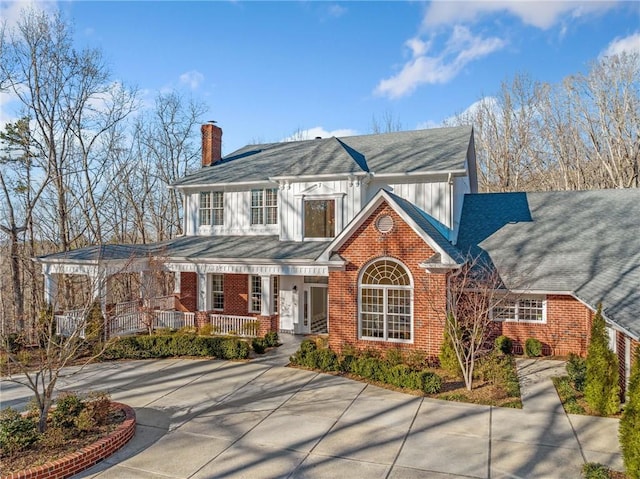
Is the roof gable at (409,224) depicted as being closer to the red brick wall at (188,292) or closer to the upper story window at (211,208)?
the upper story window at (211,208)

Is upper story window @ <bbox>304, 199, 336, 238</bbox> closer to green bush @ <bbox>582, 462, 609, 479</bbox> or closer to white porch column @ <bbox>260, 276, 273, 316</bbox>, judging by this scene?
white porch column @ <bbox>260, 276, 273, 316</bbox>

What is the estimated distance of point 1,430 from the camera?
7.39 m

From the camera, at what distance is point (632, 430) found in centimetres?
685

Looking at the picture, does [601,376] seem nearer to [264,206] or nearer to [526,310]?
[526,310]

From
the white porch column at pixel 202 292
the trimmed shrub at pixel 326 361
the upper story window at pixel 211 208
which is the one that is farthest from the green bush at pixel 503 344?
the upper story window at pixel 211 208

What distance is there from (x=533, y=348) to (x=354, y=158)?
10471mm

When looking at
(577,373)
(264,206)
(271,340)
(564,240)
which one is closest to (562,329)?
(577,373)

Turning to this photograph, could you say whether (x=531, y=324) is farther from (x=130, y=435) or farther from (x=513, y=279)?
(x=130, y=435)

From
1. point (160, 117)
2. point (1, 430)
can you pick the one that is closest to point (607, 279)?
point (1, 430)

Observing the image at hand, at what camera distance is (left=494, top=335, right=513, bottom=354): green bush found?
14484mm

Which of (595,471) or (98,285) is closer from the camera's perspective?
(595,471)

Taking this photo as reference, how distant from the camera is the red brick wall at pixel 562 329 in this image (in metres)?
14.3

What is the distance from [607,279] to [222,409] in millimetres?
11900

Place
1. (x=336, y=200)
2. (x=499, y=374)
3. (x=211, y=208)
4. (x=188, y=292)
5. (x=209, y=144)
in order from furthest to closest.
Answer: (x=209, y=144) → (x=211, y=208) → (x=188, y=292) → (x=336, y=200) → (x=499, y=374)
